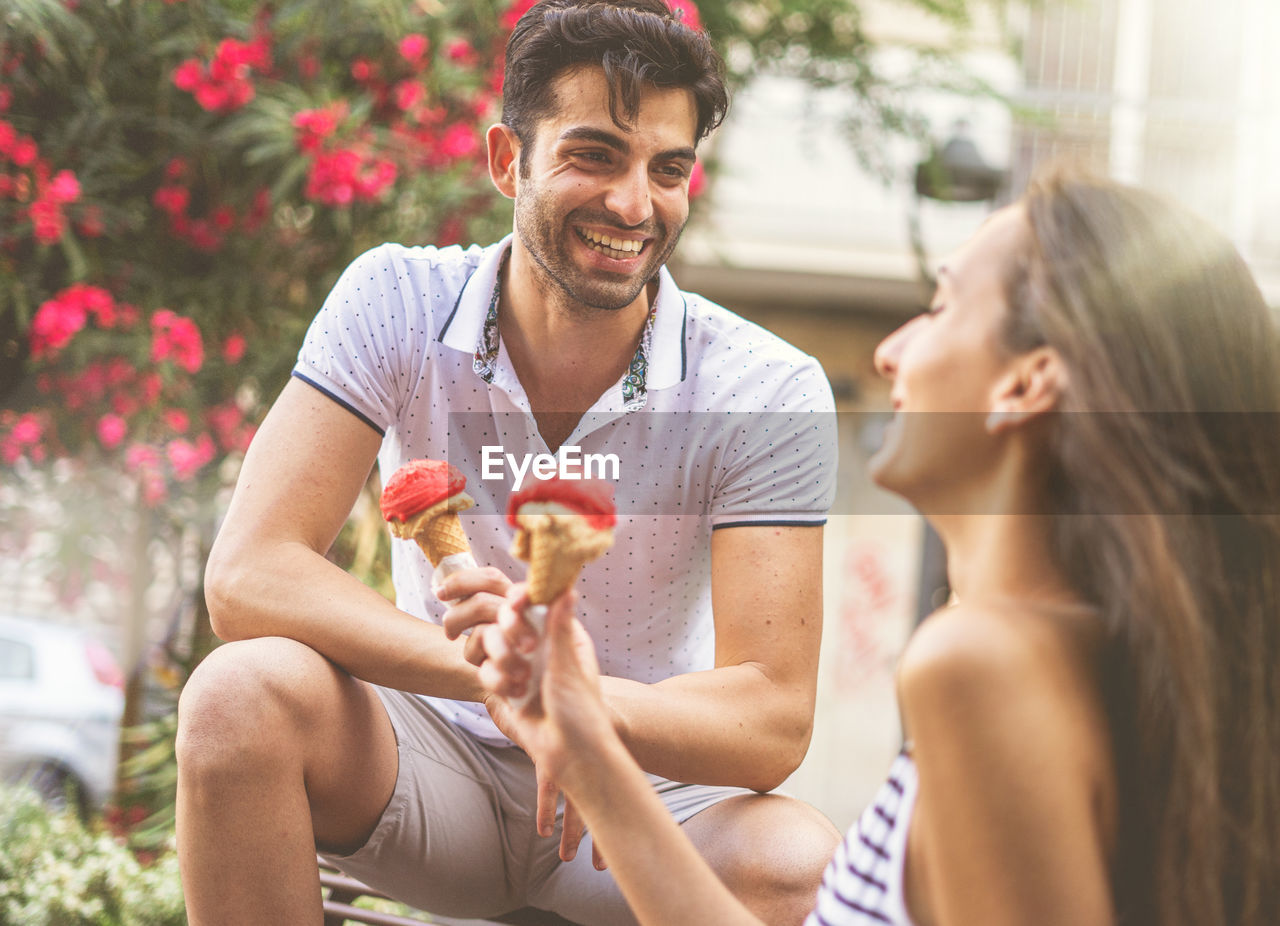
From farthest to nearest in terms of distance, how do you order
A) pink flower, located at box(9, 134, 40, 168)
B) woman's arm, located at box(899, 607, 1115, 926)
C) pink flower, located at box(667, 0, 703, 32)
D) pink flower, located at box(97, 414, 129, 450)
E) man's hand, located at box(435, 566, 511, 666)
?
pink flower, located at box(97, 414, 129, 450)
pink flower, located at box(9, 134, 40, 168)
pink flower, located at box(667, 0, 703, 32)
man's hand, located at box(435, 566, 511, 666)
woman's arm, located at box(899, 607, 1115, 926)

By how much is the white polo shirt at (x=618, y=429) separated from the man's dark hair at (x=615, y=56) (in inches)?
16.8

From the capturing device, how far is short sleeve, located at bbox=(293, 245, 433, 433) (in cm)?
219

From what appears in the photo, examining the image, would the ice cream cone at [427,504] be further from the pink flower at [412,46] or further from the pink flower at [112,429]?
the pink flower at [412,46]

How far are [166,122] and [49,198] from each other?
48 cm

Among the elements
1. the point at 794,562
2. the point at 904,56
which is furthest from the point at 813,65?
the point at 794,562

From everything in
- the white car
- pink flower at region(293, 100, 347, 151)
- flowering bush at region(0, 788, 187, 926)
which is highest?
pink flower at region(293, 100, 347, 151)

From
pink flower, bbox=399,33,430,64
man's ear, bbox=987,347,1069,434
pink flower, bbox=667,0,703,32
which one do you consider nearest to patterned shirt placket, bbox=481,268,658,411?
pink flower, bbox=667,0,703,32

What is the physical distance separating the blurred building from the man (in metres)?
7.98

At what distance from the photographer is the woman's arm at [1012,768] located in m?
1.01

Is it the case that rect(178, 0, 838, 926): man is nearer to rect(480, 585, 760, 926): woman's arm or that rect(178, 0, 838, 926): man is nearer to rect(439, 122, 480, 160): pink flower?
rect(480, 585, 760, 926): woman's arm

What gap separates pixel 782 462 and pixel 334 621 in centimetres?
81

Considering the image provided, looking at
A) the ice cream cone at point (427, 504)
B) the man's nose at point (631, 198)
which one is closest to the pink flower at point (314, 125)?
the man's nose at point (631, 198)

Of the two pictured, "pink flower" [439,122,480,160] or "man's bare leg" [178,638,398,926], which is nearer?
"man's bare leg" [178,638,398,926]

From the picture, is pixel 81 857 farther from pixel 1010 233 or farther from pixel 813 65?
pixel 813 65
